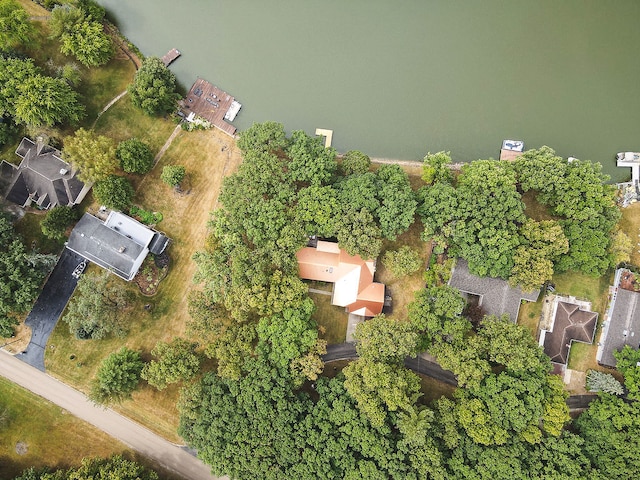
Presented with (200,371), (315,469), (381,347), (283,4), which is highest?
(283,4)

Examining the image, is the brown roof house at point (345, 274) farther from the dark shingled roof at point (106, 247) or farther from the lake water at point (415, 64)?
the dark shingled roof at point (106, 247)

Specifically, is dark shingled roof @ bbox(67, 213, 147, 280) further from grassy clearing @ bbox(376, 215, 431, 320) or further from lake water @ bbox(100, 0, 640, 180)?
grassy clearing @ bbox(376, 215, 431, 320)

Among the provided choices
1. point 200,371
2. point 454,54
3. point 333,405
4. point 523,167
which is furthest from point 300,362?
point 454,54

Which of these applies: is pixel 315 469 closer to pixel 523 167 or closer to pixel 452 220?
pixel 452 220

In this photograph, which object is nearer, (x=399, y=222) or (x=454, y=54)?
(x=399, y=222)

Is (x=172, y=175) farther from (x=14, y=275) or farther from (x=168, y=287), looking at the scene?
(x=14, y=275)

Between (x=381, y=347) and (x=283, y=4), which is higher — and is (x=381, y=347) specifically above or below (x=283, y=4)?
below
